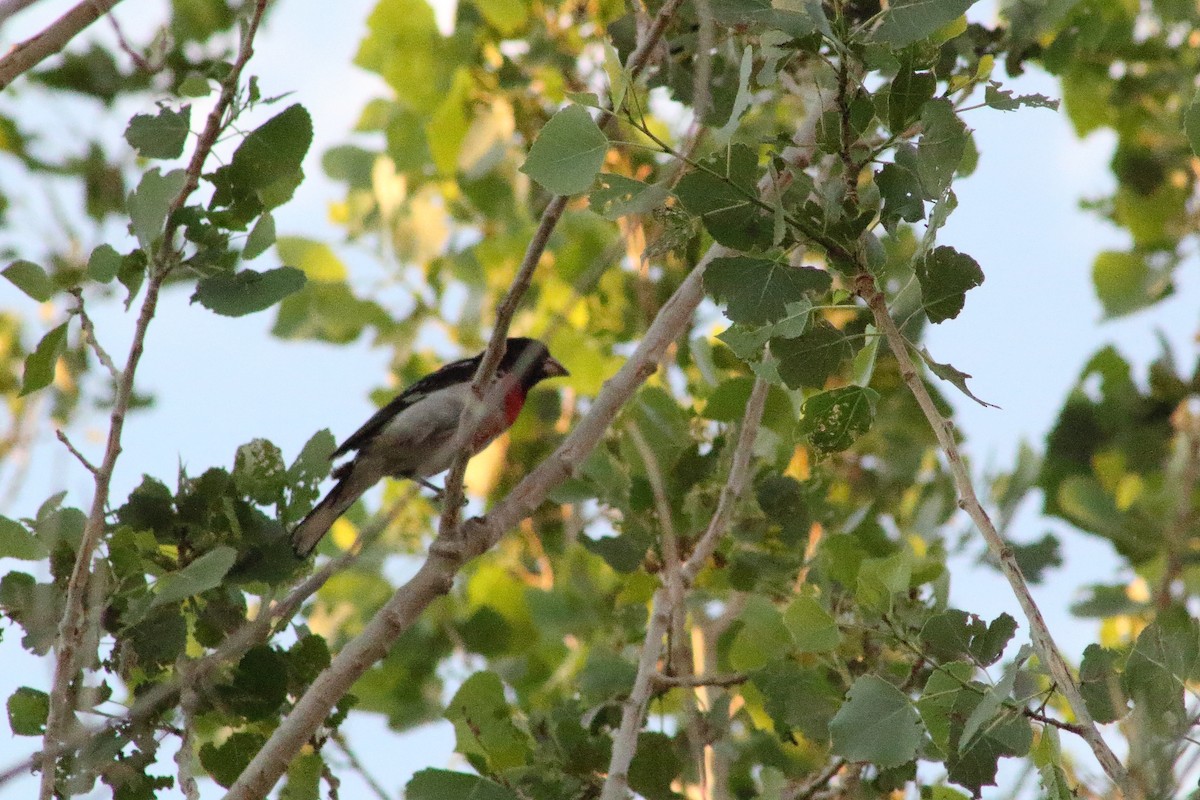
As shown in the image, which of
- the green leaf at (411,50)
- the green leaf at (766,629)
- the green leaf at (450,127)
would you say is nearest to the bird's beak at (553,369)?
the green leaf at (450,127)

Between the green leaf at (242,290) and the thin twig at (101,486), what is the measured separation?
0.44 feet

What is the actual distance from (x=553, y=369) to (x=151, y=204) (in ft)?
11.6

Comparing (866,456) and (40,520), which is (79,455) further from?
(866,456)

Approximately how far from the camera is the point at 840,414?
8.97 ft

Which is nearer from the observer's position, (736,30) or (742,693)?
(736,30)

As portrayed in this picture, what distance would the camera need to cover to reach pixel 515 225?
22.4 ft

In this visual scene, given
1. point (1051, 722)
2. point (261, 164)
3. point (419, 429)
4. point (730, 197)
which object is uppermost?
point (419, 429)

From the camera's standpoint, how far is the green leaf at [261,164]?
3.22m

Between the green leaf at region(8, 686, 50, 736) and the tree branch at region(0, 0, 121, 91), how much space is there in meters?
1.47

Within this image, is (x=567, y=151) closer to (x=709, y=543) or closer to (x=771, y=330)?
(x=771, y=330)

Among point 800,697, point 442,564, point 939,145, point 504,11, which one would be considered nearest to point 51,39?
point 442,564

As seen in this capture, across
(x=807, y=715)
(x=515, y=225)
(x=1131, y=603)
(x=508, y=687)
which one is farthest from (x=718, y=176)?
(x=515, y=225)

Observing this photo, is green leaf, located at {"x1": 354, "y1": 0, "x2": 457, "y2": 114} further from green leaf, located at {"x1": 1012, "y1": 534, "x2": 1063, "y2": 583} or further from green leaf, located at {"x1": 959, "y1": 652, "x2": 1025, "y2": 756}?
green leaf, located at {"x1": 959, "y1": 652, "x2": 1025, "y2": 756}

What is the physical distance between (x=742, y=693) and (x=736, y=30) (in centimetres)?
214
